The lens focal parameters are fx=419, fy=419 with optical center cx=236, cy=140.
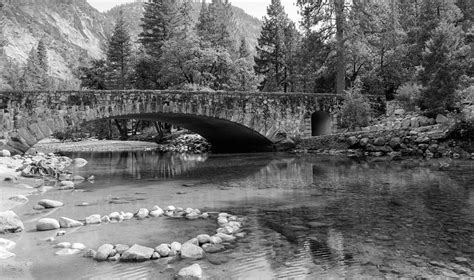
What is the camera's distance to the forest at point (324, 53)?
20.1 m

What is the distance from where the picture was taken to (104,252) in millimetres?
5934

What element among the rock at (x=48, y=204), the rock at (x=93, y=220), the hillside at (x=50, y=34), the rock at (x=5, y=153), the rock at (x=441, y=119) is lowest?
the rock at (x=93, y=220)

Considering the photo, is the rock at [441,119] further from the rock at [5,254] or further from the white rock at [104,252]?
the rock at [5,254]

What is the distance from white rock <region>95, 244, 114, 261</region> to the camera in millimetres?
5879

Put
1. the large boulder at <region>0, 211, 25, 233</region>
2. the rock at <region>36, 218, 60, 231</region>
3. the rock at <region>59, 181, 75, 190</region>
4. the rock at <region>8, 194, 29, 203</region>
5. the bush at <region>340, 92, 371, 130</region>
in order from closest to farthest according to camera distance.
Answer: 1. the large boulder at <region>0, 211, 25, 233</region>
2. the rock at <region>36, 218, 60, 231</region>
3. the rock at <region>8, 194, 29, 203</region>
4. the rock at <region>59, 181, 75, 190</region>
5. the bush at <region>340, 92, 371, 130</region>

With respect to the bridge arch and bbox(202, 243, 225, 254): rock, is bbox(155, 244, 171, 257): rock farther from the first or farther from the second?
the bridge arch

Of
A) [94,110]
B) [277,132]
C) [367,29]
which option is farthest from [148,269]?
[367,29]

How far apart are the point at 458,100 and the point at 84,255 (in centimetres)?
1888

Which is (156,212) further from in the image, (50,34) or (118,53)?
(50,34)

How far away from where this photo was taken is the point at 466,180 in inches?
479

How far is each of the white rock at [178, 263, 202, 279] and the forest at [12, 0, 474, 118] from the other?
59.3ft

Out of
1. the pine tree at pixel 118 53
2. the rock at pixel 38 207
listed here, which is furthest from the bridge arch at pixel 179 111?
the pine tree at pixel 118 53

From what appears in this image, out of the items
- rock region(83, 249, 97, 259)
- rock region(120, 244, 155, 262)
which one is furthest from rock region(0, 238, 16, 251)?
rock region(120, 244, 155, 262)

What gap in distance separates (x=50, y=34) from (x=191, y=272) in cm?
18993
